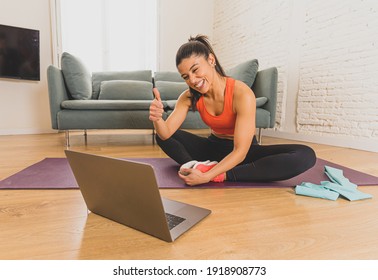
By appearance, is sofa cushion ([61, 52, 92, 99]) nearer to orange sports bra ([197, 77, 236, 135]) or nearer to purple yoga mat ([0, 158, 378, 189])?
purple yoga mat ([0, 158, 378, 189])

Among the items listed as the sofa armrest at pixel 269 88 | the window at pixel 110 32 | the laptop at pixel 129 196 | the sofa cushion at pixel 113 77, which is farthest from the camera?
the window at pixel 110 32

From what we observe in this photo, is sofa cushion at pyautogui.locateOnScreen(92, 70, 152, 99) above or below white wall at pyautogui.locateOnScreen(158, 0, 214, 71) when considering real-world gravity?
below

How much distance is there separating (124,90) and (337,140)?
7.12 feet

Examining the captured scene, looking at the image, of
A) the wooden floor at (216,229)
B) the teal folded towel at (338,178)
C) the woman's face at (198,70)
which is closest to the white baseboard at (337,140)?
the teal folded towel at (338,178)

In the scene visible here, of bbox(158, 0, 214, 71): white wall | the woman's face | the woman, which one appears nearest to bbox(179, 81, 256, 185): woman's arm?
the woman

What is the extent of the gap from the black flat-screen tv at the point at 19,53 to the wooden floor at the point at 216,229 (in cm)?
267

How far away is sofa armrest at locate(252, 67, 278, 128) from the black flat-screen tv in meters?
2.68

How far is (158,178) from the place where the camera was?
130 centimetres

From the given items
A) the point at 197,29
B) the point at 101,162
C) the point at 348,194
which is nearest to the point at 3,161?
the point at 101,162

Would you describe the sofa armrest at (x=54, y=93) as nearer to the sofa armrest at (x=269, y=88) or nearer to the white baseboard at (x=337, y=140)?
the sofa armrest at (x=269, y=88)

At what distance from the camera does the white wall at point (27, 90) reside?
10.6 feet

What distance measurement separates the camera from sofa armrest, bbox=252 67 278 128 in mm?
2338

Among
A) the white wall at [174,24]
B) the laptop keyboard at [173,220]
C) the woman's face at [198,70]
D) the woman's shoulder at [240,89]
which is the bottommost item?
the laptop keyboard at [173,220]

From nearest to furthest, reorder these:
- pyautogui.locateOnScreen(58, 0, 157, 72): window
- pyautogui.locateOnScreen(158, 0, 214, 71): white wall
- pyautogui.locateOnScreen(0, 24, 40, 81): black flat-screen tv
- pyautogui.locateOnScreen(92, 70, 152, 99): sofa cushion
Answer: pyautogui.locateOnScreen(92, 70, 152, 99): sofa cushion → pyautogui.locateOnScreen(0, 24, 40, 81): black flat-screen tv → pyautogui.locateOnScreen(58, 0, 157, 72): window → pyautogui.locateOnScreen(158, 0, 214, 71): white wall
